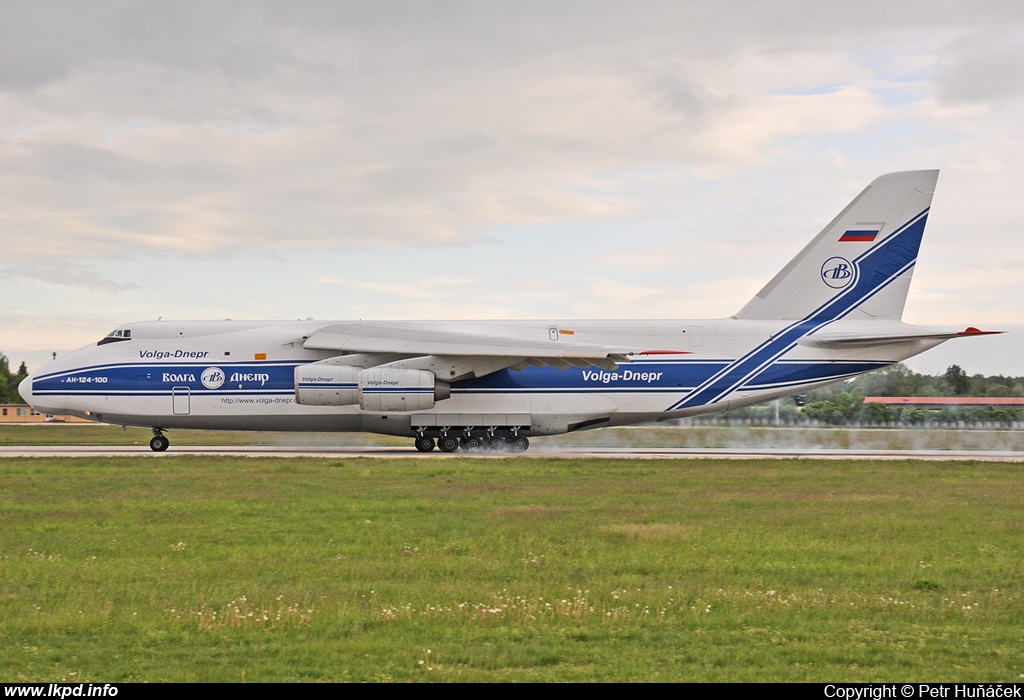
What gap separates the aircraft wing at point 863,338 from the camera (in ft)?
102

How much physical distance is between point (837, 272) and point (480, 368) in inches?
506

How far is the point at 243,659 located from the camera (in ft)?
23.9

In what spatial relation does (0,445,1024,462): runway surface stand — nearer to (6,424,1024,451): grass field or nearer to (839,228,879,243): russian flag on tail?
(6,424,1024,451): grass field

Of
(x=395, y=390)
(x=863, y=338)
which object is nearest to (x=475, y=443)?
(x=395, y=390)

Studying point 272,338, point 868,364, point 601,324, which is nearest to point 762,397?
point 868,364

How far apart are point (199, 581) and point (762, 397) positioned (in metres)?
25.0

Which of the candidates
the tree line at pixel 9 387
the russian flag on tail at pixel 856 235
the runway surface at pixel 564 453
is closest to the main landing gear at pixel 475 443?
the runway surface at pixel 564 453

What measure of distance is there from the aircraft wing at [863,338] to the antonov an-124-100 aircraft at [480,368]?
0.15 feet

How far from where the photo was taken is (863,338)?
1238 inches

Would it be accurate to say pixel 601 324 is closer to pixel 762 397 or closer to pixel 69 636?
pixel 762 397

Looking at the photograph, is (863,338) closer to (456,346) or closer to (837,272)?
(837,272)

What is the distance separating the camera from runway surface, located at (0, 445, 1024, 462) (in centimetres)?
2908

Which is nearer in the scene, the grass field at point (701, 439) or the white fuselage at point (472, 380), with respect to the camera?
the white fuselage at point (472, 380)

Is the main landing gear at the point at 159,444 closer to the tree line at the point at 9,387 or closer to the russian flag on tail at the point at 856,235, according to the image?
the russian flag on tail at the point at 856,235
